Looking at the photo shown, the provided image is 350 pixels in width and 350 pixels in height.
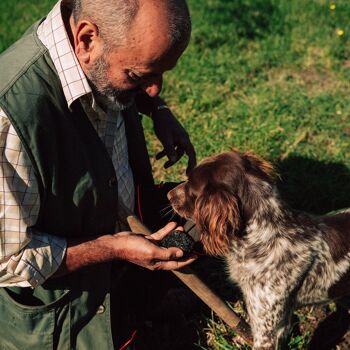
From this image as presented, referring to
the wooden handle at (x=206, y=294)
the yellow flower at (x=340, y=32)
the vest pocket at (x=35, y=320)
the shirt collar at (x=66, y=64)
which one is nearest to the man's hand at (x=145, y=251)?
the wooden handle at (x=206, y=294)

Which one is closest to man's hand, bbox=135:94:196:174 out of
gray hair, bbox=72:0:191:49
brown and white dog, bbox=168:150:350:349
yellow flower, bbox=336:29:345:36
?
brown and white dog, bbox=168:150:350:349

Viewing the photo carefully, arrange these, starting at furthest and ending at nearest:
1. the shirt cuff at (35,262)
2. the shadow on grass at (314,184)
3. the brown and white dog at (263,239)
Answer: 1. the shadow on grass at (314,184)
2. the brown and white dog at (263,239)
3. the shirt cuff at (35,262)

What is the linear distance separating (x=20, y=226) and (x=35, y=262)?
7.9 inches

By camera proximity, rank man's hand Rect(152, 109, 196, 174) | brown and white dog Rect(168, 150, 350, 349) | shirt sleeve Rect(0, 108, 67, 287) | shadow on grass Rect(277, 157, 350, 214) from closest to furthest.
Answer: shirt sleeve Rect(0, 108, 67, 287) < brown and white dog Rect(168, 150, 350, 349) < man's hand Rect(152, 109, 196, 174) < shadow on grass Rect(277, 157, 350, 214)

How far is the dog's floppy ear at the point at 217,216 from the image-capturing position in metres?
2.89

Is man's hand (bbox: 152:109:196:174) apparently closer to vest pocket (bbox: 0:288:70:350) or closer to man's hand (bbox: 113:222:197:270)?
man's hand (bbox: 113:222:197:270)

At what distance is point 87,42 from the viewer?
101 inches

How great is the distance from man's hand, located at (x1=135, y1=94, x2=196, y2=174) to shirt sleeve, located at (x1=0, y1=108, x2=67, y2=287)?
3.85 ft

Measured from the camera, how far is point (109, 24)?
2.44 meters

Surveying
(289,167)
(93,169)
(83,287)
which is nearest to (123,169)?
(93,169)

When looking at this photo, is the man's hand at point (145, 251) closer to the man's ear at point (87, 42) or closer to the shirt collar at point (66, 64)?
the shirt collar at point (66, 64)

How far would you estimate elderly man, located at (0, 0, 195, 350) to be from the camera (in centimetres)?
244

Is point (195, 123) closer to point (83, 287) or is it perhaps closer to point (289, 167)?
point (289, 167)

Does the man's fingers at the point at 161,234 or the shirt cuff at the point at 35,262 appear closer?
the shirt cuff at the point at 35,262
